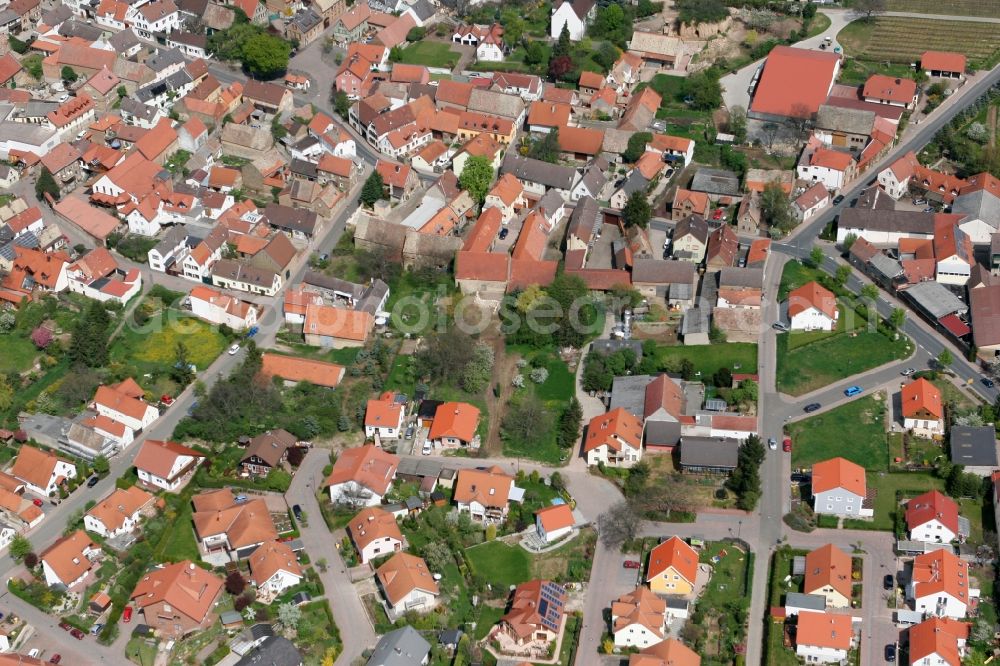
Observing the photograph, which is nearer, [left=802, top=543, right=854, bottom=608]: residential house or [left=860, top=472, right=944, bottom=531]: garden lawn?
[left=802, top=543, right=854, bottom=608]: residential house

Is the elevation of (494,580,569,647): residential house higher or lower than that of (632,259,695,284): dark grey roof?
higher

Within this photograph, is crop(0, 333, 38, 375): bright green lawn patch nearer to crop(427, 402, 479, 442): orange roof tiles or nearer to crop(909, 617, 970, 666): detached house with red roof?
crop(427, 402, 479, 442): orange roof tiles

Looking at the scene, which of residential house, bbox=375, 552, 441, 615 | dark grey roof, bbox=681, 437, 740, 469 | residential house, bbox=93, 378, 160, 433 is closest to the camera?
residential house, bbox=375, 552, 441, 615

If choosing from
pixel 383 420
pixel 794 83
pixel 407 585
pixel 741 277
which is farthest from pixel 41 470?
pixel 794 83

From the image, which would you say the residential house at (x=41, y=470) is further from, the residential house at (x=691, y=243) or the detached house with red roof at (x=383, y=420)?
the residential house at (x=691, y=243)

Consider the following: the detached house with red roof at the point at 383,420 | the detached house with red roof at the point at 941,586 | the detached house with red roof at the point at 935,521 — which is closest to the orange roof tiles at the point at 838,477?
the detached house with red roof at the point at 935,521

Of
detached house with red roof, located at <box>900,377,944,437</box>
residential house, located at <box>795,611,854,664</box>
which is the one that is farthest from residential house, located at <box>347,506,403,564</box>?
detached house with red roof, located at <box>900,377,944,437</box>

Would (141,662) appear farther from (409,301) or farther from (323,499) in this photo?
(409,301)
